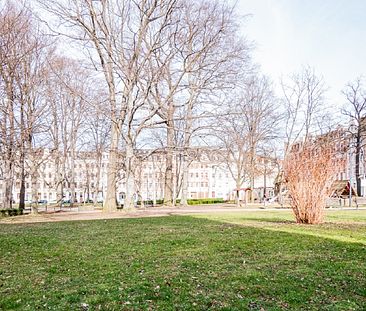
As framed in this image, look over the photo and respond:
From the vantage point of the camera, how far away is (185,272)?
19.6 ft

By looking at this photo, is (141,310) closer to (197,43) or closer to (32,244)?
(32,244)

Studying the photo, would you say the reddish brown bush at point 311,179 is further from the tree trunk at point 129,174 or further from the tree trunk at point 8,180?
the tree trunk at point 8,180

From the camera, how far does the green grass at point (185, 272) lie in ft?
14.8

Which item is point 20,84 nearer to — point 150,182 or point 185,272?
point 185,272

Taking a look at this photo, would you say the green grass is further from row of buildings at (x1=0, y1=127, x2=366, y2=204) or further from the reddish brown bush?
row of buildings at (x1=0, y1=127, x2=366, y2=204)

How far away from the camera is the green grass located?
4523 mm

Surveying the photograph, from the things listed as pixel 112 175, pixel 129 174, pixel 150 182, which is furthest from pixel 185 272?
pixel 150 182

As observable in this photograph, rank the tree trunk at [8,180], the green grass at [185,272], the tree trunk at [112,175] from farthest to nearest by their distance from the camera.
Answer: the tree trunk at [8,180]
the tree trunk at [112,175]
the green grass at [185,272]

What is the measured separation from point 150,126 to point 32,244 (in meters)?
13.6

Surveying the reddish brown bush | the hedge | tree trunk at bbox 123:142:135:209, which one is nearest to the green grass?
the reddish brown bush

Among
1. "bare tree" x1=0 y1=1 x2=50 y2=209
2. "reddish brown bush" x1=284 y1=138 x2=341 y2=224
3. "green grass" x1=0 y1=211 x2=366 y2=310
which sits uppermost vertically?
"bare tree" x1=0 y1=1 x2=50 y2=209

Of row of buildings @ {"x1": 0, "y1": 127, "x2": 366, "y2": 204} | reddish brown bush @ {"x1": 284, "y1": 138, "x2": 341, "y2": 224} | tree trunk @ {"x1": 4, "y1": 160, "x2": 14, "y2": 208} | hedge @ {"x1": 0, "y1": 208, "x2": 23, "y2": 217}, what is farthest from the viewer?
row of buildings @ {"x1": 0, "y1": 127, "x2": 366, "y2": 204}

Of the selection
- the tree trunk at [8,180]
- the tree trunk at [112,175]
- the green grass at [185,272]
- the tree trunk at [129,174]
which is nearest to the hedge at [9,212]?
the tree trunk at [8,180]

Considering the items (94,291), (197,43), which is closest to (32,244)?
(94,291)
